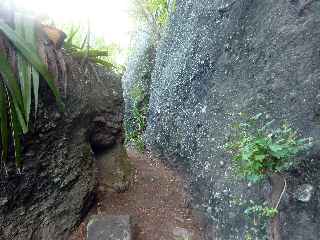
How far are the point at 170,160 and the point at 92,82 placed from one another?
4.81ft

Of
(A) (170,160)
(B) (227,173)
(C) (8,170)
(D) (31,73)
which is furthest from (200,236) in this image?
(D) (31,73)

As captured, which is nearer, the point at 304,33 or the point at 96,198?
the point at 304,33

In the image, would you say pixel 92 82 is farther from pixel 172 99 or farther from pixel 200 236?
pixel 200 236

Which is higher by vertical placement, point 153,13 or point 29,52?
point 153,13

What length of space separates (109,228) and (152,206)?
754 mm

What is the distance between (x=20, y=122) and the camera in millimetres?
2840

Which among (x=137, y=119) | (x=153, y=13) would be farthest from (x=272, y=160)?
(x=153, y=13)

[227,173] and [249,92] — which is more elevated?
[249,92]

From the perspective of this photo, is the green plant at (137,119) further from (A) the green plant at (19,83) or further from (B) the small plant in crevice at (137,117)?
(A) the green plant at (19,83)

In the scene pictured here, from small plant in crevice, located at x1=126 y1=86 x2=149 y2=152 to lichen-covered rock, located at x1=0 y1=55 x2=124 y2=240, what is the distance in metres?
2.11

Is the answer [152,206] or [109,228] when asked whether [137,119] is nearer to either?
[152,206]

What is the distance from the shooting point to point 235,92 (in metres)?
3.23

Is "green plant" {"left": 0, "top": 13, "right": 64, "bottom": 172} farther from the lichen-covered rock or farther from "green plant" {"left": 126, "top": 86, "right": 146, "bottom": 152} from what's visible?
"green plant" {"left": 126, "top": 86, "right": 146, "bottom": 152}

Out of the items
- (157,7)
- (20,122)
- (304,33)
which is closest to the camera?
(304,33)
